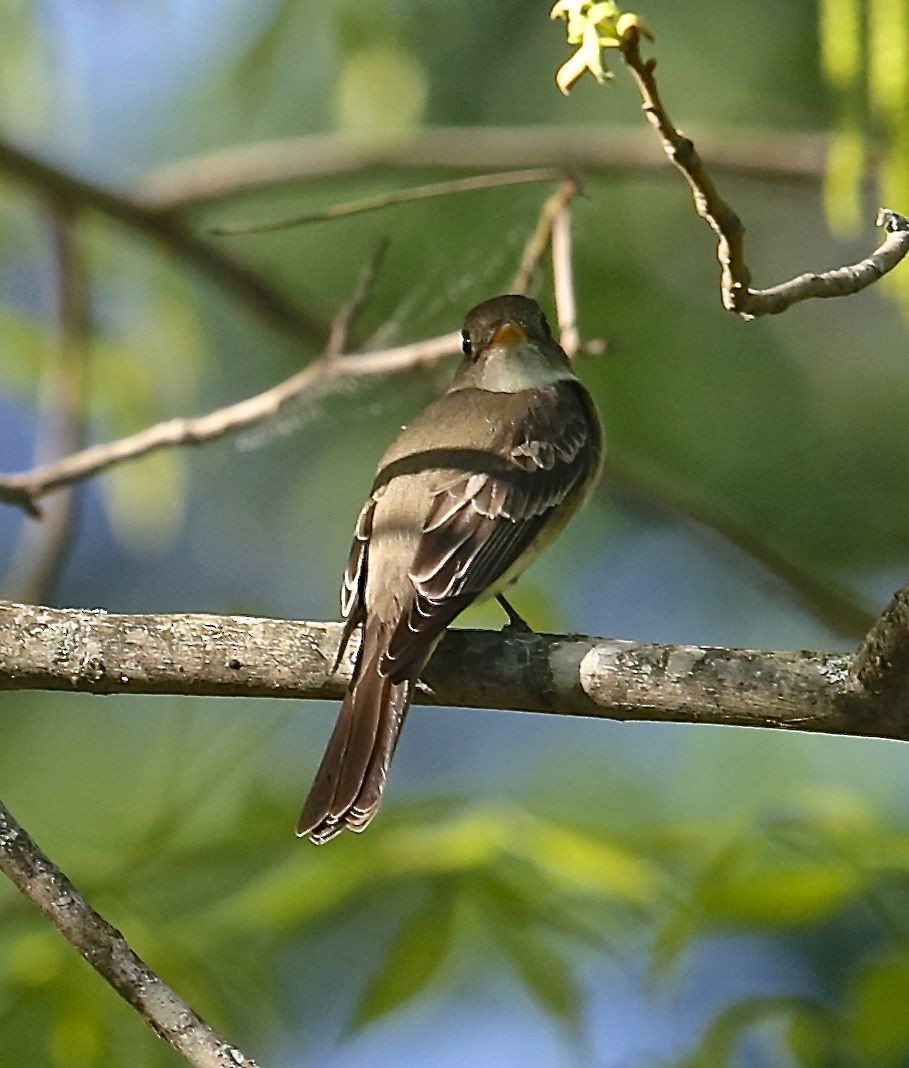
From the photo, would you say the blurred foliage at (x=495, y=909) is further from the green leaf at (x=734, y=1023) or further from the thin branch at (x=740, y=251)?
the thin branch at (x=740, y=251)

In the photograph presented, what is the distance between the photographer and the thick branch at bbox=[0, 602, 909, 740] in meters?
2.62

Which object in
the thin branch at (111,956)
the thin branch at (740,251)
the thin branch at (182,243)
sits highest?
the thin branch at (182,243)

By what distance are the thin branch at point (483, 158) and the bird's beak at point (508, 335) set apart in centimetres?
88

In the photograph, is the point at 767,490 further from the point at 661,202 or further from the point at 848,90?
the point at 848,90

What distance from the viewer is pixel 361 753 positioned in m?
3.27

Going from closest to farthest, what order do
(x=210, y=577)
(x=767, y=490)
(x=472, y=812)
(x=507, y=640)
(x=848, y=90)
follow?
(x=848, y=90), (x=507, y=640), (x=472, y=812), (x=767, y=490), (x=210, y=577)

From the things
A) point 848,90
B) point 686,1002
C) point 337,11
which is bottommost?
point 686,1002

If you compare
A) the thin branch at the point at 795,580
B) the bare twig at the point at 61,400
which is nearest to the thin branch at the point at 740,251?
the thin branch at the point at 795,580

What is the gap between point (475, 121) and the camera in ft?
25.9

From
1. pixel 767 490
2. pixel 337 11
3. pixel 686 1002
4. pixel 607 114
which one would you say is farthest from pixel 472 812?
pixel 607 114

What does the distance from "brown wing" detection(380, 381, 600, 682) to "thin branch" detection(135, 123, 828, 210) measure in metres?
1.30

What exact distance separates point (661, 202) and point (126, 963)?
6266 mm

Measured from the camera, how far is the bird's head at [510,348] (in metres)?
4.39

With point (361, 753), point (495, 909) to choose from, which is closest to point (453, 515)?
point (361, 753)
